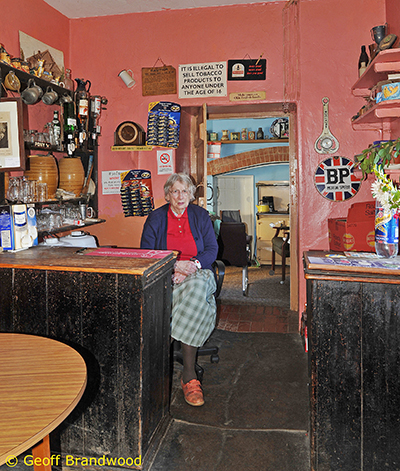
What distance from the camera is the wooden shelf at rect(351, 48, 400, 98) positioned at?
245 cm

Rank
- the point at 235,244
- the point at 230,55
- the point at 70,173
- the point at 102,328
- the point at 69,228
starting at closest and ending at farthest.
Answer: the point at 102,328, the point at 69,228, the point at 70,173, the point at 230,55, the point at 235,244

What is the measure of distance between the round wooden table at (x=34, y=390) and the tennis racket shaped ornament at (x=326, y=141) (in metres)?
2.95

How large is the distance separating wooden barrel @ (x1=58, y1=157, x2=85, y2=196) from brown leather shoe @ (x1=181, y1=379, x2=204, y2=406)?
1.93m

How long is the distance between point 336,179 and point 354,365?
2.27 meters

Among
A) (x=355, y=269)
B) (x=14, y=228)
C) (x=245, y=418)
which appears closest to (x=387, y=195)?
(x=355, y=269)

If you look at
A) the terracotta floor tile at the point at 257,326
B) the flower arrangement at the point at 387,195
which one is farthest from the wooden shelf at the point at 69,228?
the flower arrangement at the point at 387,195

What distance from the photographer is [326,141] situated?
348cm

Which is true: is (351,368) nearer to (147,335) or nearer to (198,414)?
(147,335)

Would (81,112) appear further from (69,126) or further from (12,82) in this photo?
(12,82)

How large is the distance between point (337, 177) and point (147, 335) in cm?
248

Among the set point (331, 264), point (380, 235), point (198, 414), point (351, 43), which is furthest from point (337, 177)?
point (198, 414)

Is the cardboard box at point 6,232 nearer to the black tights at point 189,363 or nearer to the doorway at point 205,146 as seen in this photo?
the black tights at point 189,363

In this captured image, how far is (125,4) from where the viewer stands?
354 centimetres

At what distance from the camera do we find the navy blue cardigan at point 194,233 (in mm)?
2613
